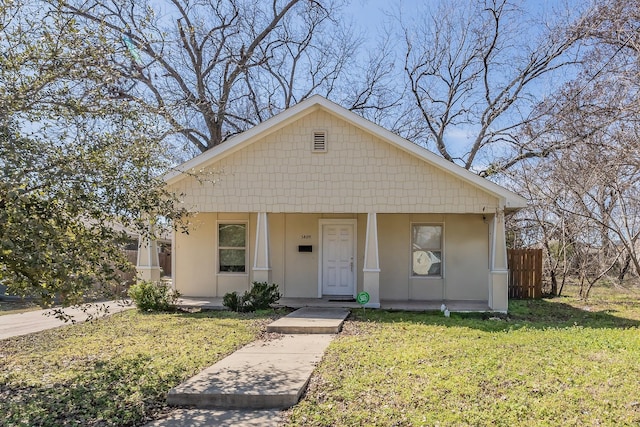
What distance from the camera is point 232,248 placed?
1400 centimetres

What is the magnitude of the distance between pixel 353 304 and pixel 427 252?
108 inches

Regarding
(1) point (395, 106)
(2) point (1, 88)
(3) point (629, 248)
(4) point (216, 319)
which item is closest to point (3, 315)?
(4) point (216, 319)

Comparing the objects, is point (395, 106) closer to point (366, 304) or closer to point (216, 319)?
point (366, 304)

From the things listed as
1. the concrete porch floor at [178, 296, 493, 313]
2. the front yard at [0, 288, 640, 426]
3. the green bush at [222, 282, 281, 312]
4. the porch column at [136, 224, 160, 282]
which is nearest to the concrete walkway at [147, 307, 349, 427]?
the front yard at [0, 288, 640, 426]

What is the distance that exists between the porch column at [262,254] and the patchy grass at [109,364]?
1.49 meters

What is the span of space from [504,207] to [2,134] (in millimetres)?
10430

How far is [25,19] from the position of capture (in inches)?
204

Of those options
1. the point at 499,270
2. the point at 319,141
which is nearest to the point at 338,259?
the point at 319,141

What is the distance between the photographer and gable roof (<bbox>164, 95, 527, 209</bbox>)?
11.8 metres

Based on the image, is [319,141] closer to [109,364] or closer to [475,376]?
[109,364]

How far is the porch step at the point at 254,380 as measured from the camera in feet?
17.3

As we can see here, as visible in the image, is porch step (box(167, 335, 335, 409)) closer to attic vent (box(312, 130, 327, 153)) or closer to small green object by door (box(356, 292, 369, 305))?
small green object by door (box(356, 292, 369, 305))

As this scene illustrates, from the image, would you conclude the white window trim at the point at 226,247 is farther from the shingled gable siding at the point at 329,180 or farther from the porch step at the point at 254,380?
A: the porch step at the point at 254,380

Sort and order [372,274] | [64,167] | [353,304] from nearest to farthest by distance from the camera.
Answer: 1. [64,167]
2. [372,274]
3. [353,304]
